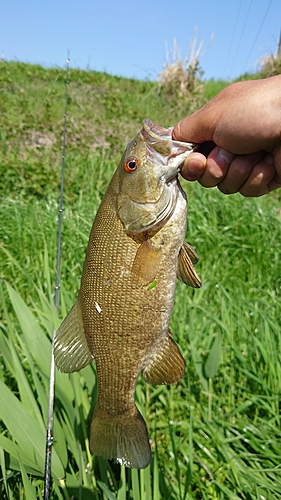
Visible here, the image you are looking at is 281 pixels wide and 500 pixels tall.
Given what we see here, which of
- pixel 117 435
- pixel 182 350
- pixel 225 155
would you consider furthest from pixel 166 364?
pixel 182 350

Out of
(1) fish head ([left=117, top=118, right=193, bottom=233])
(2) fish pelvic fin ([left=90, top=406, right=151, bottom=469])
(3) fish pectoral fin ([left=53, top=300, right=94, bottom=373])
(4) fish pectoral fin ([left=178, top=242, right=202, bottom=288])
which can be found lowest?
(2) fish pelvic fin ([left=90, top=406, right=151, bottom=469])

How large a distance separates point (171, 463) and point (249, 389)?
62cm

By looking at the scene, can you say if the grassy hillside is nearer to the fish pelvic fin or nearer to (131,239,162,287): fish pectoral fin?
the fish pelvic fin

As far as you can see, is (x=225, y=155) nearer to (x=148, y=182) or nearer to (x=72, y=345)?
(x=148, y=182)

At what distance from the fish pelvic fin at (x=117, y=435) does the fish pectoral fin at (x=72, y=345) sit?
0.18 m

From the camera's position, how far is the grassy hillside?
5.43 ft

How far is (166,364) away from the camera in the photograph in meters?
1.42

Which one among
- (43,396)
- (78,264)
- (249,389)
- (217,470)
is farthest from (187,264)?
(78,264)

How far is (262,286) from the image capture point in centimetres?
372

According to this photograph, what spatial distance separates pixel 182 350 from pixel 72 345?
1.32m

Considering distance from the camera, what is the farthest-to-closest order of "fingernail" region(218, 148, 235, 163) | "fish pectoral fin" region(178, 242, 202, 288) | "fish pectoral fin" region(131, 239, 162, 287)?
"fingernail" region(218, 148, 235, 163)
"fish pectoral fin" region(178, 242, 202, 288)
"fish pectoral fin" region(131, 239, 162, 287)

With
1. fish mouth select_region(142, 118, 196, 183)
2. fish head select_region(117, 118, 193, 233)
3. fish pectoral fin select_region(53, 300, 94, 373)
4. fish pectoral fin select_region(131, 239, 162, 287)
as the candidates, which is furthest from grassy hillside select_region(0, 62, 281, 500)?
fish mouth select_region(142, 118, 196, 183)

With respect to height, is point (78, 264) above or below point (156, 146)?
below

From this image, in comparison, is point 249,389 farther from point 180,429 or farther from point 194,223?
point 194,223
